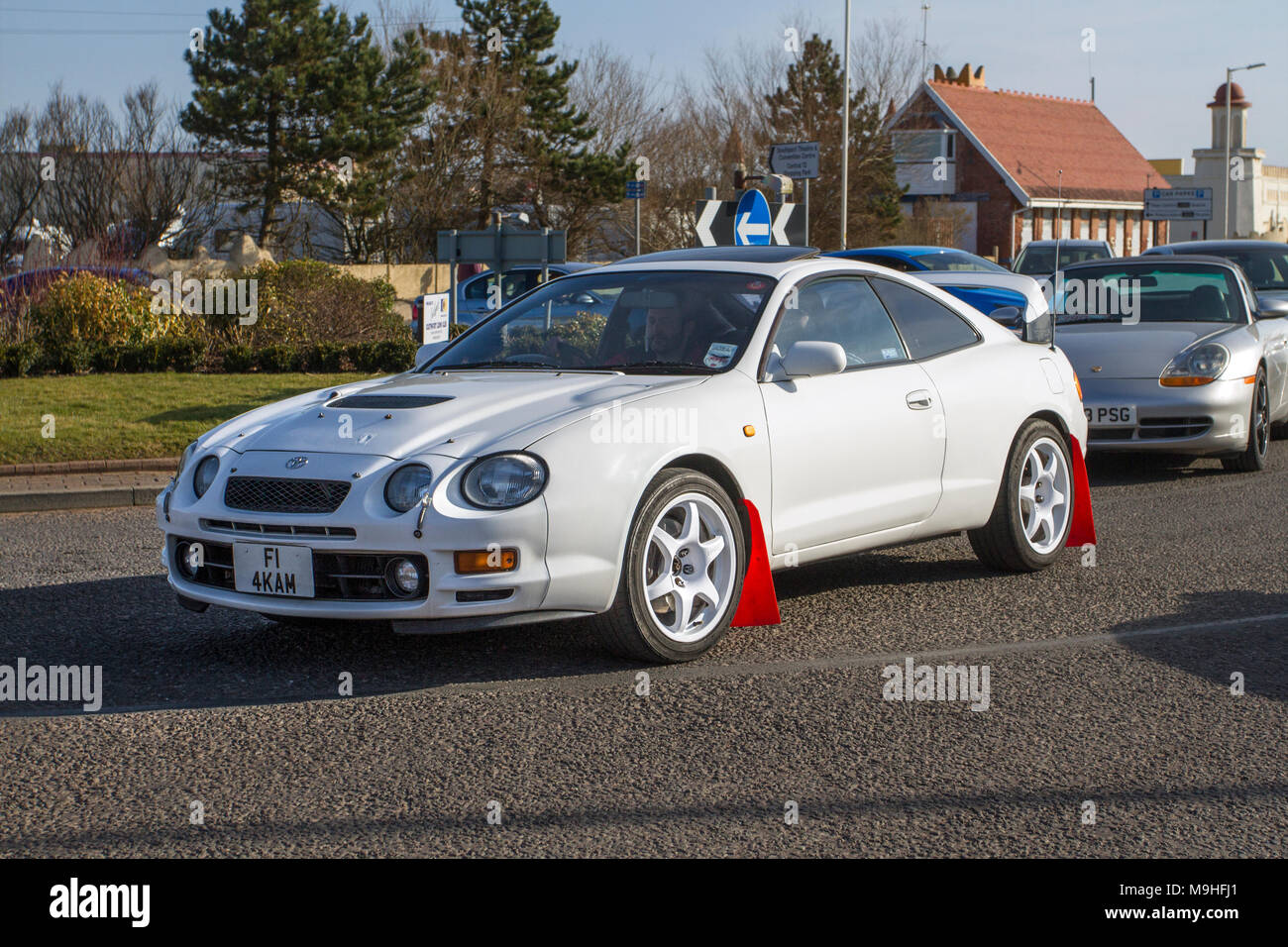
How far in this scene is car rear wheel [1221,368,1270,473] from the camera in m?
11.6

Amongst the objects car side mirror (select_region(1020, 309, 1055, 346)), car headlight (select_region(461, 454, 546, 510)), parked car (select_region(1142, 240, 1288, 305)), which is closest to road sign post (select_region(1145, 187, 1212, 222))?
parked car (select_region(1142, 240, 1288, 305))

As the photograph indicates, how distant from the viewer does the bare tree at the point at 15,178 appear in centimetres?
4181

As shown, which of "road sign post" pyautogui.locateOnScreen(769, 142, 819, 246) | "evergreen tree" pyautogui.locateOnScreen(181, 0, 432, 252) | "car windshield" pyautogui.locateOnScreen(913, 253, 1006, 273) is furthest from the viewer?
"evergreen tree" pyautogui.locateOnScreen(181, 0, 432, 252)

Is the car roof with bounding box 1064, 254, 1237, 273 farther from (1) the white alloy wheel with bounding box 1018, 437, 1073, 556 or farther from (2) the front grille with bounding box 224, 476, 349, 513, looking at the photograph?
(2) the front grille with bounding box 224, 476, 349, 513

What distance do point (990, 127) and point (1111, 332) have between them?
2323 inches

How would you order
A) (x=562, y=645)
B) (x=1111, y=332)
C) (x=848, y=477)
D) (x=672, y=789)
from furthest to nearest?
(x=1111, y=332) < (x=848, y=477) < (x=562, y=645) < (x=672, y=789)

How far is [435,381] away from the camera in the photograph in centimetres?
639

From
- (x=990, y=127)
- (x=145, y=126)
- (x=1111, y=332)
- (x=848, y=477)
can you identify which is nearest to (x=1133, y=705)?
(x=848, y=477)

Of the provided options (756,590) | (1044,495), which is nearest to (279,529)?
(756,590)

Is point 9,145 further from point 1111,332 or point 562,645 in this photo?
point 562,645

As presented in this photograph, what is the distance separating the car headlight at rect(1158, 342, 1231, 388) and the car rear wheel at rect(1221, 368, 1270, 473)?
0.49 m

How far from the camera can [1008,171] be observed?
2591 inches

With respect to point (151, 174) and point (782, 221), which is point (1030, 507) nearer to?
point (782, 221)

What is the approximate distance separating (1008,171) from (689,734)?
64.5 meters
